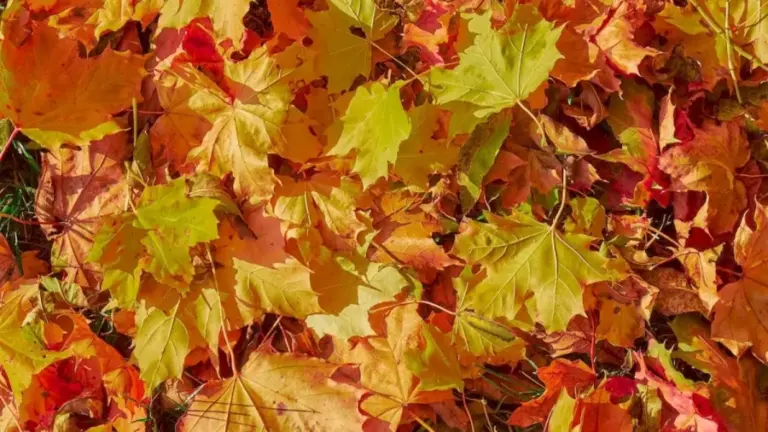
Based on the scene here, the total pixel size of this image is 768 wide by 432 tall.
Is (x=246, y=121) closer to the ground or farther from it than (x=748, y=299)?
farther from it

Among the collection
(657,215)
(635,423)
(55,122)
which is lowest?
(635,423)

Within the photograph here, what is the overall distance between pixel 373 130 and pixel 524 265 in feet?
1.14

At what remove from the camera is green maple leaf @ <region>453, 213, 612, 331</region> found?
104 cm

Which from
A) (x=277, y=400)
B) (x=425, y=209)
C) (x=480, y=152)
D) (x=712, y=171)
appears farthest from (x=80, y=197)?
(x=712, y=171)

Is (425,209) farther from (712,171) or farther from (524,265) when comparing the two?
(712,171)

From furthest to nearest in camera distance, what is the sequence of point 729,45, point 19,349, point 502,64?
point 19,349, point 729,45, point 502,64

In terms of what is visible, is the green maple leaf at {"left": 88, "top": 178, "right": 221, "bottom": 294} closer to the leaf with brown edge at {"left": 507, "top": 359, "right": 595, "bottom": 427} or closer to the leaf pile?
the leaf pile

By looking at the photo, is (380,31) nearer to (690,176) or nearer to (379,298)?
(379,298)

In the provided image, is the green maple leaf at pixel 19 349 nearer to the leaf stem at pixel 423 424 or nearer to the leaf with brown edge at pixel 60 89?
the leaf with brown edge at pixel 60 89

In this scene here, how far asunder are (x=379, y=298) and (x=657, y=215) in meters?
0.57

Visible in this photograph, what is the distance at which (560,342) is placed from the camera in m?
1.19

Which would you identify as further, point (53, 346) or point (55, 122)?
point (53, 346)

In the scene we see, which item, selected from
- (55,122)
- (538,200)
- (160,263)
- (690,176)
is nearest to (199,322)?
(160,263)

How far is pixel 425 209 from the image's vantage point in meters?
1.20
